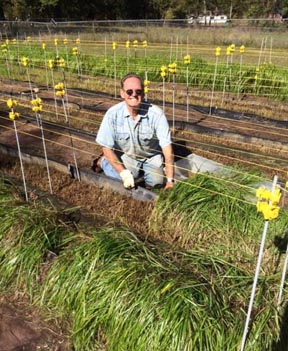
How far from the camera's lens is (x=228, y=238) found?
285cm

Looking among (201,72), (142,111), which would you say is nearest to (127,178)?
(142,111)

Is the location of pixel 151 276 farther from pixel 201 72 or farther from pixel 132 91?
pixel 201 72

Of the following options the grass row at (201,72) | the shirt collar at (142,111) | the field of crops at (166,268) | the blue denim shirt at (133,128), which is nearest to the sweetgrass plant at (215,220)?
the field of crops at (166,268)

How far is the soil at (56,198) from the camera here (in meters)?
2.34

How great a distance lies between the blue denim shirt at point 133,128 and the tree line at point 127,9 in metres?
28.9

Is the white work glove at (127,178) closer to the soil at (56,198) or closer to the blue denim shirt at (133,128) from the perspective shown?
the soil at (56,198)

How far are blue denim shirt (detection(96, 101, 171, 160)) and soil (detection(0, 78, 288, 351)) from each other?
20.3 inches

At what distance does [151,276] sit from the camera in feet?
7.55

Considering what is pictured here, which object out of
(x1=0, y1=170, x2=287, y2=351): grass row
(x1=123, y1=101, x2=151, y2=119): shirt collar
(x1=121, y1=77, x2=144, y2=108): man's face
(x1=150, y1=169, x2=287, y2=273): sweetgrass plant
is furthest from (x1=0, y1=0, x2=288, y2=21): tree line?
(x1=0, y1=170, x2=287, y2=351): grass row

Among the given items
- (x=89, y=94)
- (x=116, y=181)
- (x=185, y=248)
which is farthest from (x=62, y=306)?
(x=89, y=94)

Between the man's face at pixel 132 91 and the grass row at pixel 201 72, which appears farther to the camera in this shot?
the grass row at pixel 201 72

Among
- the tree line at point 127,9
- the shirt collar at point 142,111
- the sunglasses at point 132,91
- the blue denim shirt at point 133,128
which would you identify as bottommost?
the tree line at point 127,9

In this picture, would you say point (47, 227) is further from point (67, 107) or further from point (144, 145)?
point (67, 107)

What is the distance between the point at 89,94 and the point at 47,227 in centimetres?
514
